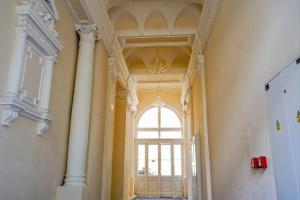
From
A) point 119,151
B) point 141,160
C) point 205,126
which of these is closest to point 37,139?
point 205,126

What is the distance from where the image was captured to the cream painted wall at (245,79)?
2.01m

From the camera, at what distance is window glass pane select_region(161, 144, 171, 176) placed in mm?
11531

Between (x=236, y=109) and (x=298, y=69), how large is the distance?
1.45 m

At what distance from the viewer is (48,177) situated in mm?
3162

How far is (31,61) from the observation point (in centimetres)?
273

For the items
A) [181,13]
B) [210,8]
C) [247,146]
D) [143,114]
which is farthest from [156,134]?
[247,146]

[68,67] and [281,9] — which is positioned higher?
[68,67]

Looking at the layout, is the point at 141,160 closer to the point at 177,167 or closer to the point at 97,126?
the point at 177,167

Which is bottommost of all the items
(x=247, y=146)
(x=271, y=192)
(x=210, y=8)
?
(x=271, y=192)

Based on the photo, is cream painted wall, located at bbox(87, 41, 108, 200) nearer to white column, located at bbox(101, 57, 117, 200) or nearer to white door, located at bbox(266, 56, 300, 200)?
white column, located at bbox(101, 57, 117, 200)

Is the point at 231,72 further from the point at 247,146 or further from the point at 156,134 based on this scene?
the point at 156,134

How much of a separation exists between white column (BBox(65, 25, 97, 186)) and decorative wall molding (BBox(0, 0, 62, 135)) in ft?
2.34

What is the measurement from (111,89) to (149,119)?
6.85m

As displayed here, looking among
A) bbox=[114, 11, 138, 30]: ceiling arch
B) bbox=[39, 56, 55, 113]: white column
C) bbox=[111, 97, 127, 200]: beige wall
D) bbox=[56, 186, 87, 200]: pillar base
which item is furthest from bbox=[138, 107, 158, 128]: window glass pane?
bbox=[39, 56, 55, 113]: white column
